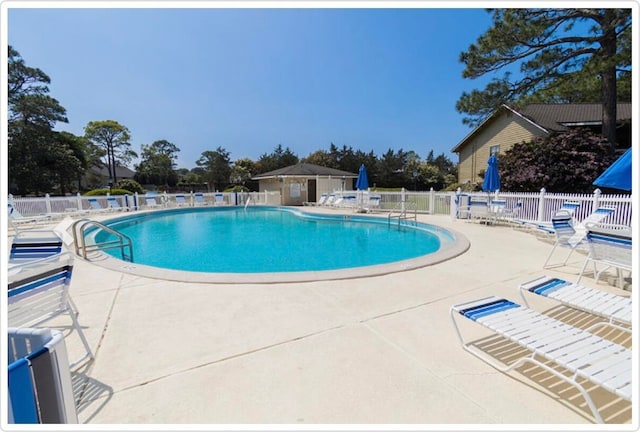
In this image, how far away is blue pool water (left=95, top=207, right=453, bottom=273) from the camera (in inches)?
282

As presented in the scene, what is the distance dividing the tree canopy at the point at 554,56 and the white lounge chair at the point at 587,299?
39.6ft

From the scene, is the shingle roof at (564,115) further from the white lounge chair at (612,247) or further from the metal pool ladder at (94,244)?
the metal pool ladder at (94,244)

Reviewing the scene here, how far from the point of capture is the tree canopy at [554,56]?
11.2 m

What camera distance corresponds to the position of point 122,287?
423 centimetres

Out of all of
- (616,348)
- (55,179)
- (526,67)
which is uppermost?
(526,67)

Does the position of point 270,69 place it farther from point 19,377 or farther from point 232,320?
point 19,377

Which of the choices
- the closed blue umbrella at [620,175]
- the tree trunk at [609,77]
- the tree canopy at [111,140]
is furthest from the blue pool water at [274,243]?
the tree canopy at [111,140]

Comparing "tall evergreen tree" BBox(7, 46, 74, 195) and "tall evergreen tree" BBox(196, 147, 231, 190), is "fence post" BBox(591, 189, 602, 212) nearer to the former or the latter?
"tall evergreen tree" BBox(7, 46, 74, 195)

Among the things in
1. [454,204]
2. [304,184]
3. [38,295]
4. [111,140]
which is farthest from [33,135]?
[454,204]

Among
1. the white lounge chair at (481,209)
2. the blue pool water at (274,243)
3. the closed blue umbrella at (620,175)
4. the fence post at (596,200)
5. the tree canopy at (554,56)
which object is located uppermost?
the tree canopy at (554,56)

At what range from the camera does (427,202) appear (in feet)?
Result: 47.4

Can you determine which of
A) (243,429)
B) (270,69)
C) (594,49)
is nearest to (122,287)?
(243,429)

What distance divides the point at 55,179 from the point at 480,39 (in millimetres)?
32852

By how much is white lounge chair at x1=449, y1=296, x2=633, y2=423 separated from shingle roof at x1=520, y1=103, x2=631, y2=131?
17210 mm
